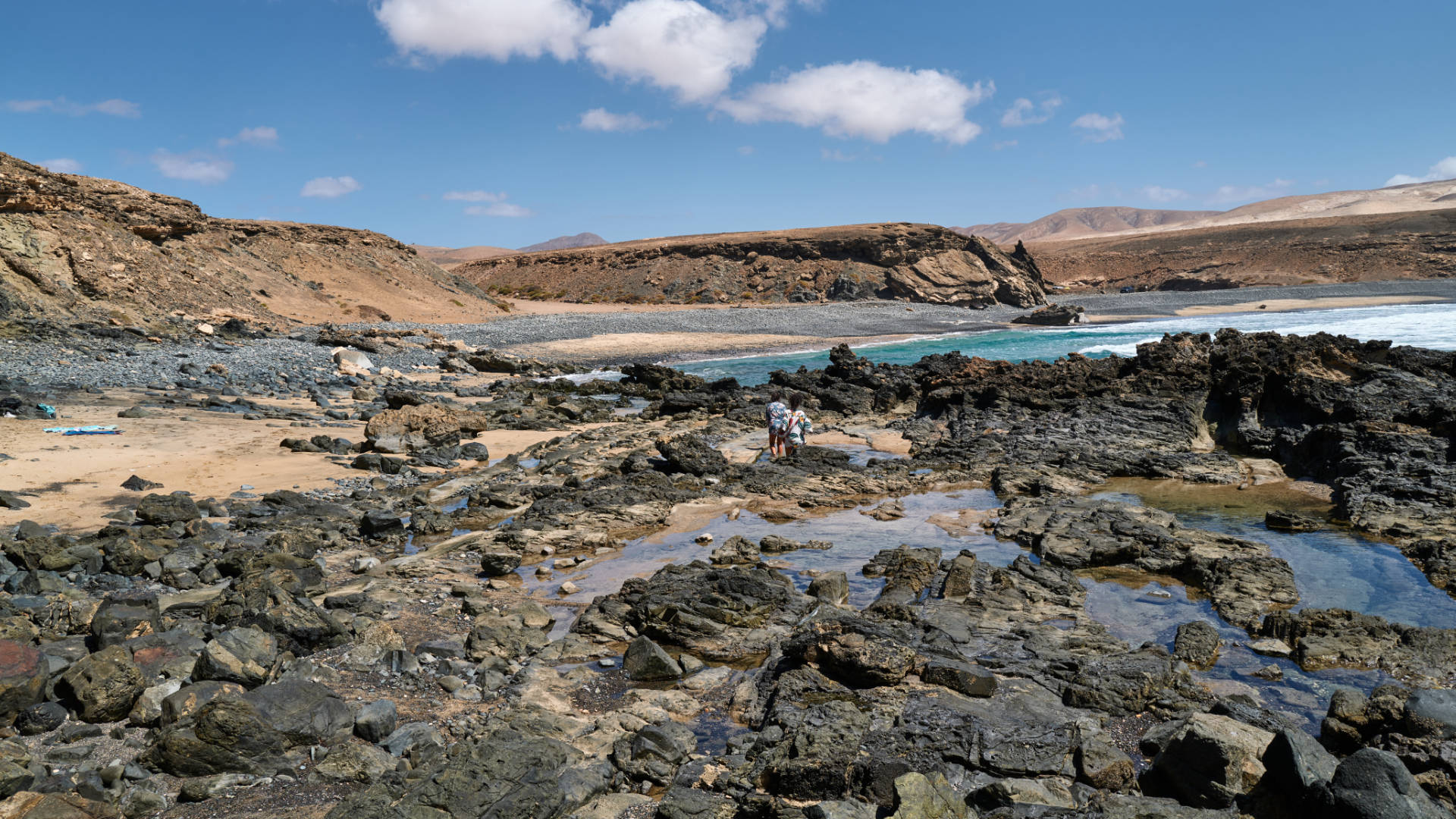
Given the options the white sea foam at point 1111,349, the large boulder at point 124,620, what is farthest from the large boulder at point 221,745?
the white sea foam at point 1111,349

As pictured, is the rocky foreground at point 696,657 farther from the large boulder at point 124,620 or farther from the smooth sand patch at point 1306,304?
the smooth sand patch at point 1306,304

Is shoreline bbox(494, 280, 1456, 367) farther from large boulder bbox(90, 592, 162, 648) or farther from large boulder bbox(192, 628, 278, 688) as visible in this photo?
large boulder bbox(192, 628, 278, 688)

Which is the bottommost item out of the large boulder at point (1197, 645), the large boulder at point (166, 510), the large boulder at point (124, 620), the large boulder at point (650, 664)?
the large boulder at point (1197, 645)

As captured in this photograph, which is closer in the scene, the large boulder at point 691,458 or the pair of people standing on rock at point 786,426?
the large boulder at point 691,458

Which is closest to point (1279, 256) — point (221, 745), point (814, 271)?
point (814, 271)

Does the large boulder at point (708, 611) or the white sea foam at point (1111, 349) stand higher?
the large boulder at point (708, 611)

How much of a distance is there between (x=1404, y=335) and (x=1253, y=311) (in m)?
24.8

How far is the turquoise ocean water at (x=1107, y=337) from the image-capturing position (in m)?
32.3

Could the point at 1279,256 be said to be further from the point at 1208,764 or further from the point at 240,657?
the point at 240,657

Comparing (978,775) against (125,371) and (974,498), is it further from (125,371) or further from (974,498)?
(125,371)

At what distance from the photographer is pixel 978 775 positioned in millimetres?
4492

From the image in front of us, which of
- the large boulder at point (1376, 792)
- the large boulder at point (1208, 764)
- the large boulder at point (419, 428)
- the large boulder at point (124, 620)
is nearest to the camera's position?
the large boulder at point (1376, 792)

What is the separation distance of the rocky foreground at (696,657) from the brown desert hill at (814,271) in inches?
2030

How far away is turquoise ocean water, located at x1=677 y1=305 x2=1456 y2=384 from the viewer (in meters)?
32.3
